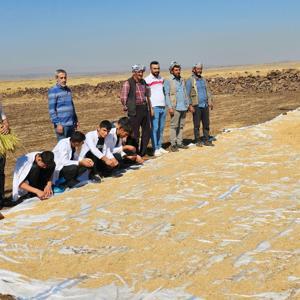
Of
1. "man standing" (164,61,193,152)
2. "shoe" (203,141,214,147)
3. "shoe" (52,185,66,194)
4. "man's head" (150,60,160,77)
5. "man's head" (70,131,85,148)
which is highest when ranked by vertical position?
"man's head" (150,60,160,77)

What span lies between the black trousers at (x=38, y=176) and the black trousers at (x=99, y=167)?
0.77 m

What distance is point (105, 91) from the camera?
2727 centimetres

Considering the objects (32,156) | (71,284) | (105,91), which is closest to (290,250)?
(71,284)

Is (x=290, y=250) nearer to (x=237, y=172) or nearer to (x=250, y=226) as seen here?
(x=250, y=226)

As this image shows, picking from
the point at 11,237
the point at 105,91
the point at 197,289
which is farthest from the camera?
the point at 105,91

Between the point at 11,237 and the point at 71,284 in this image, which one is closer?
the point at 71,284

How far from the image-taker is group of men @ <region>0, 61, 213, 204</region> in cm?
593

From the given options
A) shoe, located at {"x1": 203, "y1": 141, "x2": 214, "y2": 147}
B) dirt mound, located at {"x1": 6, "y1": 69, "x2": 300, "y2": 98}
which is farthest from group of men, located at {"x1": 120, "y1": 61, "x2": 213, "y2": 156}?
dirt mound, located at {"x1": 6, "y1": 69, "x2": 300, "y2": 98}

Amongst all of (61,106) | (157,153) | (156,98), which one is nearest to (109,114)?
(157,153)

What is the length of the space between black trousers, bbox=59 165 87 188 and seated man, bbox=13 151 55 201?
312mm

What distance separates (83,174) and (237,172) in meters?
2.04

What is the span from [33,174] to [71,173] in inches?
23.1

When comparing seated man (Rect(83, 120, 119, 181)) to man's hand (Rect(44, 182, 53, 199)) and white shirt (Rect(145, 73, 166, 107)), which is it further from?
white shirt (Rect(145, 73, 166, 107))

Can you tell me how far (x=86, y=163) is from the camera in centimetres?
626
